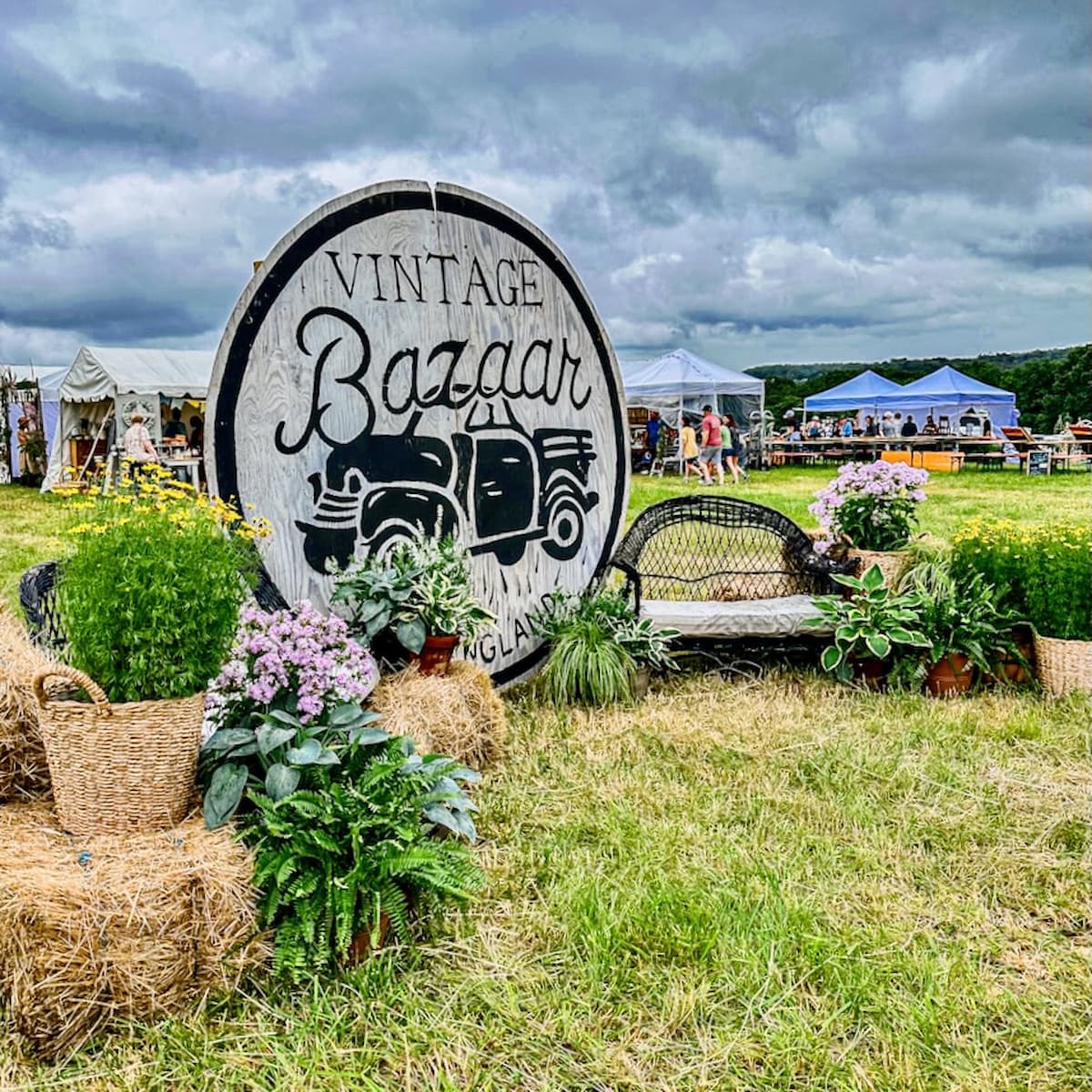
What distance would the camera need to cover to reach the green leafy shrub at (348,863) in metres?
2.52

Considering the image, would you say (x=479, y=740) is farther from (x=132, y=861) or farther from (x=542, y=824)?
(x=132, y=861)

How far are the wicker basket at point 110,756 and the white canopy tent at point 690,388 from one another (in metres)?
19.4

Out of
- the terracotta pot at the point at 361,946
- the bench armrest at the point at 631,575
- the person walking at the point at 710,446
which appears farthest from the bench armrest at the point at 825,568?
the person walking at the point at 710,446

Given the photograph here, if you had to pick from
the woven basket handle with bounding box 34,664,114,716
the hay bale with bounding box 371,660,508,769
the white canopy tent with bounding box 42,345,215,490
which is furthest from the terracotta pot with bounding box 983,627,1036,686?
the white canopy tent with bounding box 42,345,215,490

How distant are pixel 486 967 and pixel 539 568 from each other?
9.34ft

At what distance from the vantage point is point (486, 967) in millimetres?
2607

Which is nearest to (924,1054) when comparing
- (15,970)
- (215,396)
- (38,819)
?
(15,970)

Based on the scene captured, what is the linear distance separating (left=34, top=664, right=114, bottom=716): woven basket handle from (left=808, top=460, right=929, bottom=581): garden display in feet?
14.6

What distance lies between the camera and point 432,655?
4.15 m

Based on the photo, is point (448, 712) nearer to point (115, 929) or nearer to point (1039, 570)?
point (115, 929)

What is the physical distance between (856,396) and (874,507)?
26018 mm

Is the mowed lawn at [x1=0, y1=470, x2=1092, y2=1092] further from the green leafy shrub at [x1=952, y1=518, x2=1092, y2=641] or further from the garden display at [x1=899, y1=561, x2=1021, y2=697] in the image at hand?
the green leafy shrub at [x1=952, y1=518, x2=1092, y2=641]

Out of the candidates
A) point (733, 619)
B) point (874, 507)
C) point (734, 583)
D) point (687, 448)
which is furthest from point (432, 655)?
point (687, 448)

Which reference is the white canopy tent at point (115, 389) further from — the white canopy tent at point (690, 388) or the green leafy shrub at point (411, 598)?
the green leafy shrub at point (411, 598)
